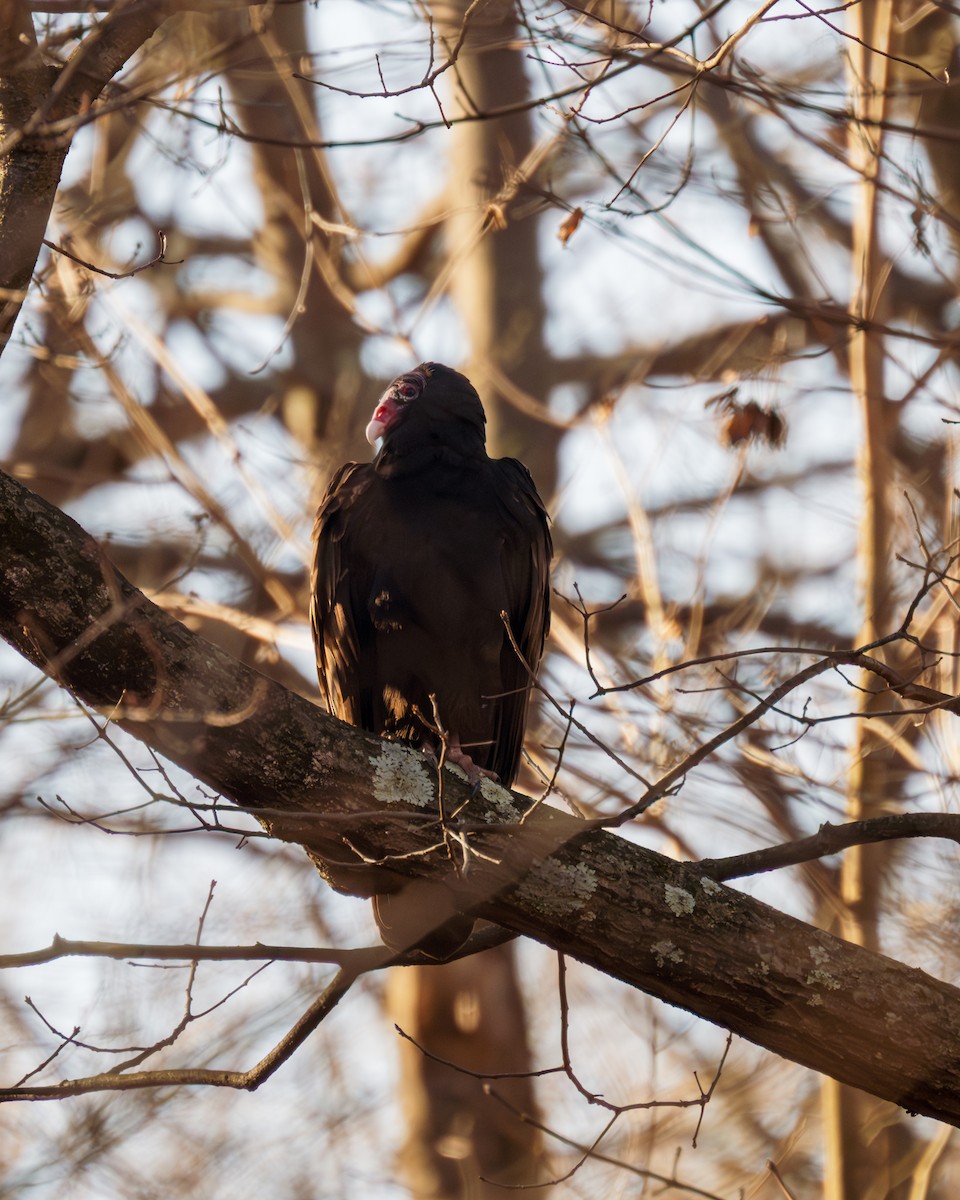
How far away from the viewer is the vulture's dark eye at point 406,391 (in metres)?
3.75

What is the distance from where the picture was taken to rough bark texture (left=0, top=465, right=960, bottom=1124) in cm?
219

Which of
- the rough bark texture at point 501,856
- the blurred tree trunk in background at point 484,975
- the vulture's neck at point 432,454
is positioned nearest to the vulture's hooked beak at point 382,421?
the vulture's neck at point 432,454

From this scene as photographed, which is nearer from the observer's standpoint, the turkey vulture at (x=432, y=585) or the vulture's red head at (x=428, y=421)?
the turkey vulture at (x=432, y=585)

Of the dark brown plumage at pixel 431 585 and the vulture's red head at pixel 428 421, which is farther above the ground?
the vulture's red head at pixel 428 421

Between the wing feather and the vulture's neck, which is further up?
the vulture's neck

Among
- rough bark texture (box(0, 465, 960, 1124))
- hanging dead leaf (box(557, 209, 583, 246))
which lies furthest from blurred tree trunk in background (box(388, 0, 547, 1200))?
rough bark texture (box(0, 465, 960, 1124))

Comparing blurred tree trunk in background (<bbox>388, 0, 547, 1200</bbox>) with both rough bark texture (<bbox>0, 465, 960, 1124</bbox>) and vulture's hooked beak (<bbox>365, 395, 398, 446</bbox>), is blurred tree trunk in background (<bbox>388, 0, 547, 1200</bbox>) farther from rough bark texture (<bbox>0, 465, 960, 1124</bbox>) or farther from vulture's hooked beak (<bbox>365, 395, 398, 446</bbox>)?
rough bark texture (<bbox>0, 465, 960, 1124</bbox>)

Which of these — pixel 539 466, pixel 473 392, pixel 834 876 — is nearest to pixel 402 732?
pixel 473 392

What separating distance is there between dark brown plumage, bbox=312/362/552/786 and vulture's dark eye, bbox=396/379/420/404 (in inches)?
5.1

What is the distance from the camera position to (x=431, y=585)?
129 inches

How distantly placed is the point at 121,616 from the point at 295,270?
5.84 metres

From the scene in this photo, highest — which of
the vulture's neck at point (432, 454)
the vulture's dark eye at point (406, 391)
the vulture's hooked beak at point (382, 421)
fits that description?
the vulture's dark eye at point (406, 391)

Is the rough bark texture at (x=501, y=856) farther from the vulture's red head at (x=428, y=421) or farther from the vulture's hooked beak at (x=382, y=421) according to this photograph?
the vulture's hooked beak at (x=382, y=421)

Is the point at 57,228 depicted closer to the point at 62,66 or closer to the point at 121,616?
the point at 62,66
